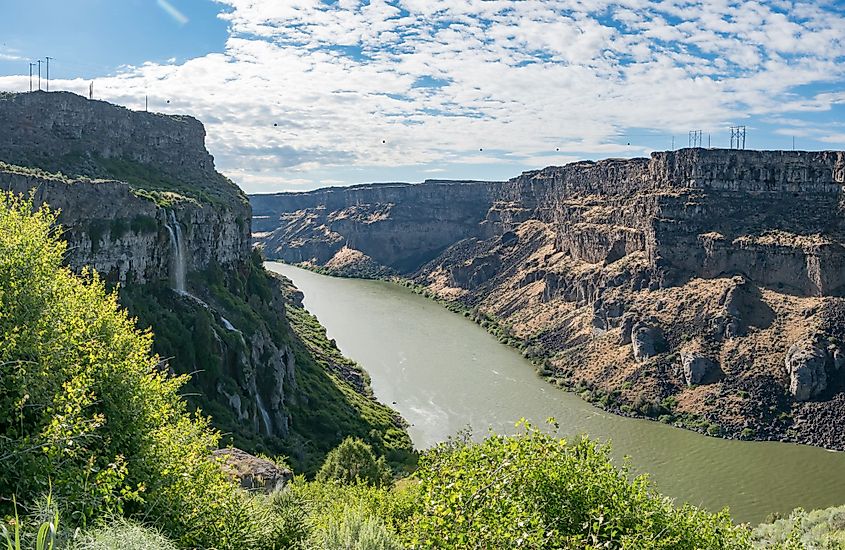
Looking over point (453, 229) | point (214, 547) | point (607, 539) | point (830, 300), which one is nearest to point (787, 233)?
point (830, 300)

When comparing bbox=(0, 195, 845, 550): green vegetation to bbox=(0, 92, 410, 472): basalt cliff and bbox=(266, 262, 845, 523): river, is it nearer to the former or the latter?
bbox=(0, 92, 410, 472): basalt cliff

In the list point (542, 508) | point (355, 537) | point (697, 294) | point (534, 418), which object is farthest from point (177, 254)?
point (697, 294)

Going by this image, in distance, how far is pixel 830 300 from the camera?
55688mm

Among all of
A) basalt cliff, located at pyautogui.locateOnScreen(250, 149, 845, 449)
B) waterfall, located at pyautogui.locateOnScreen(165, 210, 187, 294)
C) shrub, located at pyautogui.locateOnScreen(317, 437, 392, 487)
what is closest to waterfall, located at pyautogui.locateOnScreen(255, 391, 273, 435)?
waterfall, located at pyautogui.locateOnScreen(165, 210, 187, 294)

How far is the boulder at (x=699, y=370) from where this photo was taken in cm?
5503

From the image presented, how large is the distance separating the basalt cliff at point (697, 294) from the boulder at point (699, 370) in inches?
4.1

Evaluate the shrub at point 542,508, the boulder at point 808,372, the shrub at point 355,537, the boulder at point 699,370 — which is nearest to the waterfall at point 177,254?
the shrub at point 355,537

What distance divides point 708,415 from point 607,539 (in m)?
44.6

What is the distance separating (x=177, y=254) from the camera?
40.1 metres

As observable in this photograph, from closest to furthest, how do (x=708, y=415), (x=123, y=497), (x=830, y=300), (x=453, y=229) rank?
(x=123, y=497), (x=708, y=415), (x=830, y=300), (x=453, y=229)

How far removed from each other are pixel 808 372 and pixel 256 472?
155ft

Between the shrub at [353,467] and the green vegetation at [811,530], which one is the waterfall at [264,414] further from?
the green vegetation at [811,530]

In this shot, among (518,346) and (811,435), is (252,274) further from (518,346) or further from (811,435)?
(811,435)

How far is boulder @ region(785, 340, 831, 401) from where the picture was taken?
165ft
